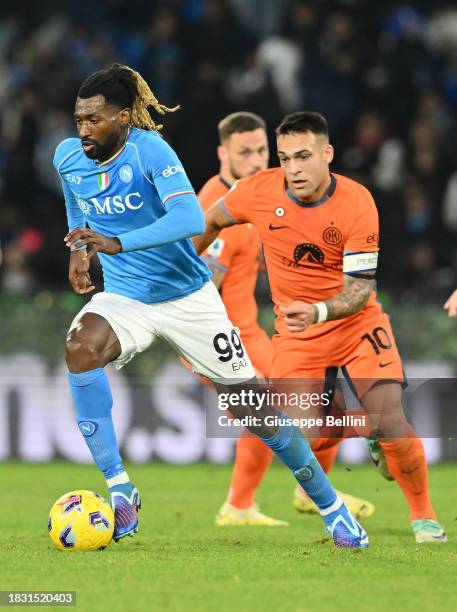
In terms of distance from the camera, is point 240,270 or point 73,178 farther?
point 240,270

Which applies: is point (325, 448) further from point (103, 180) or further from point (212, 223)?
point (103, 180)

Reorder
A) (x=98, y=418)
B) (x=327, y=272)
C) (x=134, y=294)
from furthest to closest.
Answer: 1. (x=327, y=272)
2. (x=134, y=294)
3. (x=98, y=418)

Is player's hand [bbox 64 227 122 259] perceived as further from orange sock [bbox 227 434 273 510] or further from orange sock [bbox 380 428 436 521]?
orange sock [bbox 227 434 273 510]

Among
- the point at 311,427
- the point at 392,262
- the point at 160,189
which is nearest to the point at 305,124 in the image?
the point at 160,189

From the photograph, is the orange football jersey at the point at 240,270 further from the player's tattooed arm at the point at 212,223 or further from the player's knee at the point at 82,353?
the player's knee at the point at 82,353

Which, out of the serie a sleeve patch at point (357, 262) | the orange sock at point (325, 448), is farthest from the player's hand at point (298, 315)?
the orange sock at point (325, 448)

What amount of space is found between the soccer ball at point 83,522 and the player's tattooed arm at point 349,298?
145 cm

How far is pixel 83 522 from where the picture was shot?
646cm

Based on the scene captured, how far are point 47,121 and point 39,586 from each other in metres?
9.46

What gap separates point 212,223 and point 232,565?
2.03 metres

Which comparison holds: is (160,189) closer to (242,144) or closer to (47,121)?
(242,144)

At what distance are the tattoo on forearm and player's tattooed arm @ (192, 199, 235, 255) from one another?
0.85 m

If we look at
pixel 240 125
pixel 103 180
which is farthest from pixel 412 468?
pixel 240 125

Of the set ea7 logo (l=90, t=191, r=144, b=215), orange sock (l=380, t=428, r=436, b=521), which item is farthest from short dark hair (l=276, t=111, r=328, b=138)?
orange sock (l=380, t=428, r=436, b=521)
